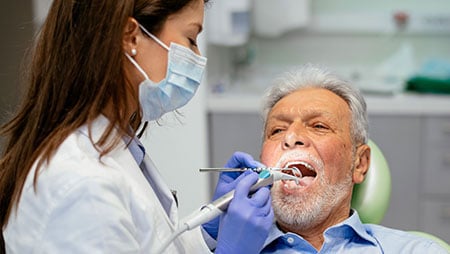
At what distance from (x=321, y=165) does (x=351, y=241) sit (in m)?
0.22

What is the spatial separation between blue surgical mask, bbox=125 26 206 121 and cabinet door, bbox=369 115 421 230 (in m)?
2.03

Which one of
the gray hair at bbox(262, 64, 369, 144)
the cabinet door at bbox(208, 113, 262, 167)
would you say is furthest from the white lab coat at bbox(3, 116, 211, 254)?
the cabinet door at bbox(208, 113, 262, 167)

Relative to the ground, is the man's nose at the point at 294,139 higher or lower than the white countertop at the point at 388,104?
higher

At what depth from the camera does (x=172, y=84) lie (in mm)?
1462

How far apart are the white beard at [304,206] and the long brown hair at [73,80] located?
1.84 ft

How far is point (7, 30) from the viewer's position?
3.14 meters

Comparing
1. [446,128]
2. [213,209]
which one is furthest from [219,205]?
[446,128]

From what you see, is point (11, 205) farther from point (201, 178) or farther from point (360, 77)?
point (360, 77)

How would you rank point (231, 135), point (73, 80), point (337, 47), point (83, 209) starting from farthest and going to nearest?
1. point (337, 47)
2. point (231, 135)
3. point (73, 80)
4. point (83, 209)

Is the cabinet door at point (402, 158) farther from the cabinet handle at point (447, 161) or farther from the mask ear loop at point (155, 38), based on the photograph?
the mask ear loop at point (155, 38)

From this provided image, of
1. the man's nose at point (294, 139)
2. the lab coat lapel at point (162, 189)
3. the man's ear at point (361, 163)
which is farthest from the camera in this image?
the man's ear at point (361, 163)

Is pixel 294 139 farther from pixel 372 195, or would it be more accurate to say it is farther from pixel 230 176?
pixel 372 195

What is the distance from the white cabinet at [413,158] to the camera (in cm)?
339

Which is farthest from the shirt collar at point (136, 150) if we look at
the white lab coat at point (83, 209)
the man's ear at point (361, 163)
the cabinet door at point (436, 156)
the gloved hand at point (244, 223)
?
the cabinet door at point (436, 156)
